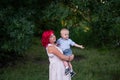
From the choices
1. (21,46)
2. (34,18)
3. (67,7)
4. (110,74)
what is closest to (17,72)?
(21,46)

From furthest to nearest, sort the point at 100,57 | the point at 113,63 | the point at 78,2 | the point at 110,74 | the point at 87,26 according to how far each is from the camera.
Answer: the point at 100,57
the point at 113,63
the point at 110,74
the point at 78,2
the point at 87,26

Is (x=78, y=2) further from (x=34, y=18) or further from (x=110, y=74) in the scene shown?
(x=110, y=74)

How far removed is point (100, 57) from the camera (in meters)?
14.4

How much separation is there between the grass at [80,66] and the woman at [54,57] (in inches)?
158

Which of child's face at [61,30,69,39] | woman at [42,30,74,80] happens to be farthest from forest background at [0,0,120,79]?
woman at [42,30,74,80]

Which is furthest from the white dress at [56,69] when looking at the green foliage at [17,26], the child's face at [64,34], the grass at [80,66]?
the grass at [80,66]

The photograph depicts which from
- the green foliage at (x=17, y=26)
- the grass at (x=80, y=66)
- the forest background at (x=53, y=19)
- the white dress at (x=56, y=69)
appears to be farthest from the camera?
the grass at (x=80, y=66)

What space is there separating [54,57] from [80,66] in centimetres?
623

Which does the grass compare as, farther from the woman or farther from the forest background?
the woman

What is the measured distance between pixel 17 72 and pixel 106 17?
502 centimetres

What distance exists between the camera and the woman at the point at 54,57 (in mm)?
6238

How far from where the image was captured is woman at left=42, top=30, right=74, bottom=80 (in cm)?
624

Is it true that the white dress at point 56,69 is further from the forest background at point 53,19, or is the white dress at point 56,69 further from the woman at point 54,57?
the forest background at point 53,19

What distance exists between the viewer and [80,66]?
12531 mm
